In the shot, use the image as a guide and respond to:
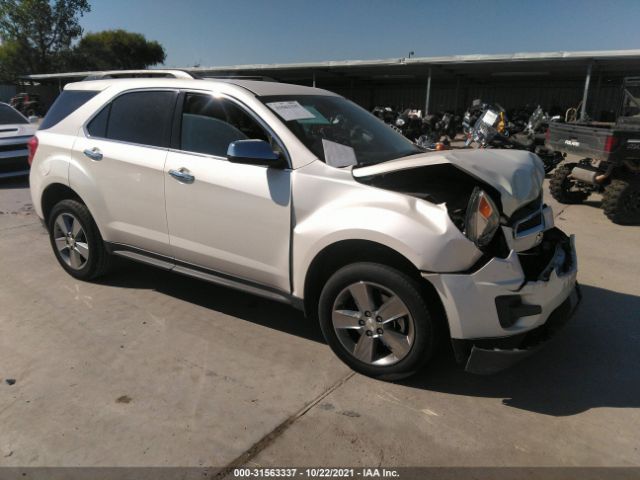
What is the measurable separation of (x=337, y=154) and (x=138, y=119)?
1.75 m

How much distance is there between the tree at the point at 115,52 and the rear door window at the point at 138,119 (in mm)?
51044

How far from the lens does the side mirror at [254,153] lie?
311cm

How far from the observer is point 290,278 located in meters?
3.20

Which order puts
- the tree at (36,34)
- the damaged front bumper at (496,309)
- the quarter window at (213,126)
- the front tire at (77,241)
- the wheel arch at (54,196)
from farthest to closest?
1. the tree at (36,34)
2. the wheel arch at (54,196)
3. the front tire at (77,241)
4. the quarter window at (213,126)
5. the damaged front bumper at (496,309)

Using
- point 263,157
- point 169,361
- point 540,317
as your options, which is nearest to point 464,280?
point 540,317

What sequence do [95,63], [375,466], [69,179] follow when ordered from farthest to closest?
[95,63] → [69,179] → [375,466]

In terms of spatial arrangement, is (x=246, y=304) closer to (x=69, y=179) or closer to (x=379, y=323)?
(x=379, y=323)

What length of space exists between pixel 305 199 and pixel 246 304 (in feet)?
4.77

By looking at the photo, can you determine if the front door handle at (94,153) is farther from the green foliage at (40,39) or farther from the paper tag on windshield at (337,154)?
the green foliage at (40,39)

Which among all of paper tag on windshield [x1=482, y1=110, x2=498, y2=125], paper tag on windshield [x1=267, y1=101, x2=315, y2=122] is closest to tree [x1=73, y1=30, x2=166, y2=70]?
paper tag on windshield [x1=482, y1=110, x2=498, y2=125]

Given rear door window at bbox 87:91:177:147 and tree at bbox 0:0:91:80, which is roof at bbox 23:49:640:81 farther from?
tree at bbox 0:0:91:80

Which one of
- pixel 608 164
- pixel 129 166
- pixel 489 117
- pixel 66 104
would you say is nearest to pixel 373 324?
pixel 129 166

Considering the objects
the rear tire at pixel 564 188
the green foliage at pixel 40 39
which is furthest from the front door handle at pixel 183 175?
the green foliage at pixel 40 39

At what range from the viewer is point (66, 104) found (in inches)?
175
